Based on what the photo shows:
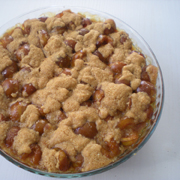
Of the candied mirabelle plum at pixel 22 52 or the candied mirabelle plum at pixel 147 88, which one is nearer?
the candied mirabelle plum at pixel 147 88

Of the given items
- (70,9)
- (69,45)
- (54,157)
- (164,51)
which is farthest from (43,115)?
(164,51)

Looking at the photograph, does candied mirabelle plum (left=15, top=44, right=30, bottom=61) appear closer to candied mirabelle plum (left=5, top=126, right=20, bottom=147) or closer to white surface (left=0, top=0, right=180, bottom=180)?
candied mirabelle plum (left=5, top=126, right=20, bottom=147)

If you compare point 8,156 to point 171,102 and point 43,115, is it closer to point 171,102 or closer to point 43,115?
point 43,115

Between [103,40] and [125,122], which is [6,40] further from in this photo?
[125,122]

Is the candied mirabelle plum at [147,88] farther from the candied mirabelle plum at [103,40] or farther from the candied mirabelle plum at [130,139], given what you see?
the candied mirabelle plum at [103,40]

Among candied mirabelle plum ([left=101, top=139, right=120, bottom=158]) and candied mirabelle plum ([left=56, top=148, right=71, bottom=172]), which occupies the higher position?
candied mirabelle plum ([left=56, top=148, right=71, bottom=172])

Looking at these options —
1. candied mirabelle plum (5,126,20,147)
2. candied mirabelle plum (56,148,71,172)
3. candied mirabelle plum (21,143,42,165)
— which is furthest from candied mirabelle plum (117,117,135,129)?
candied mirabelle plum (5,126,20,147)

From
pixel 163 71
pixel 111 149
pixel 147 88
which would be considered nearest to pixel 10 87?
pixel 111 149

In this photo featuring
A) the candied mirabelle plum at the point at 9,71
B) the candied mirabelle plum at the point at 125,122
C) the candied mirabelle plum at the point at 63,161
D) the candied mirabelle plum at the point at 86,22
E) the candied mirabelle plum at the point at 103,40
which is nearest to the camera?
the candied mirabelle plum at the point at 63,161

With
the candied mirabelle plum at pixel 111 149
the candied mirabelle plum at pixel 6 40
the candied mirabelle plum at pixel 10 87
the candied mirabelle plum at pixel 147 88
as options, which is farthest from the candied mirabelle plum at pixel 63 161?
the candied mirabelle plum at pixel 6 40
